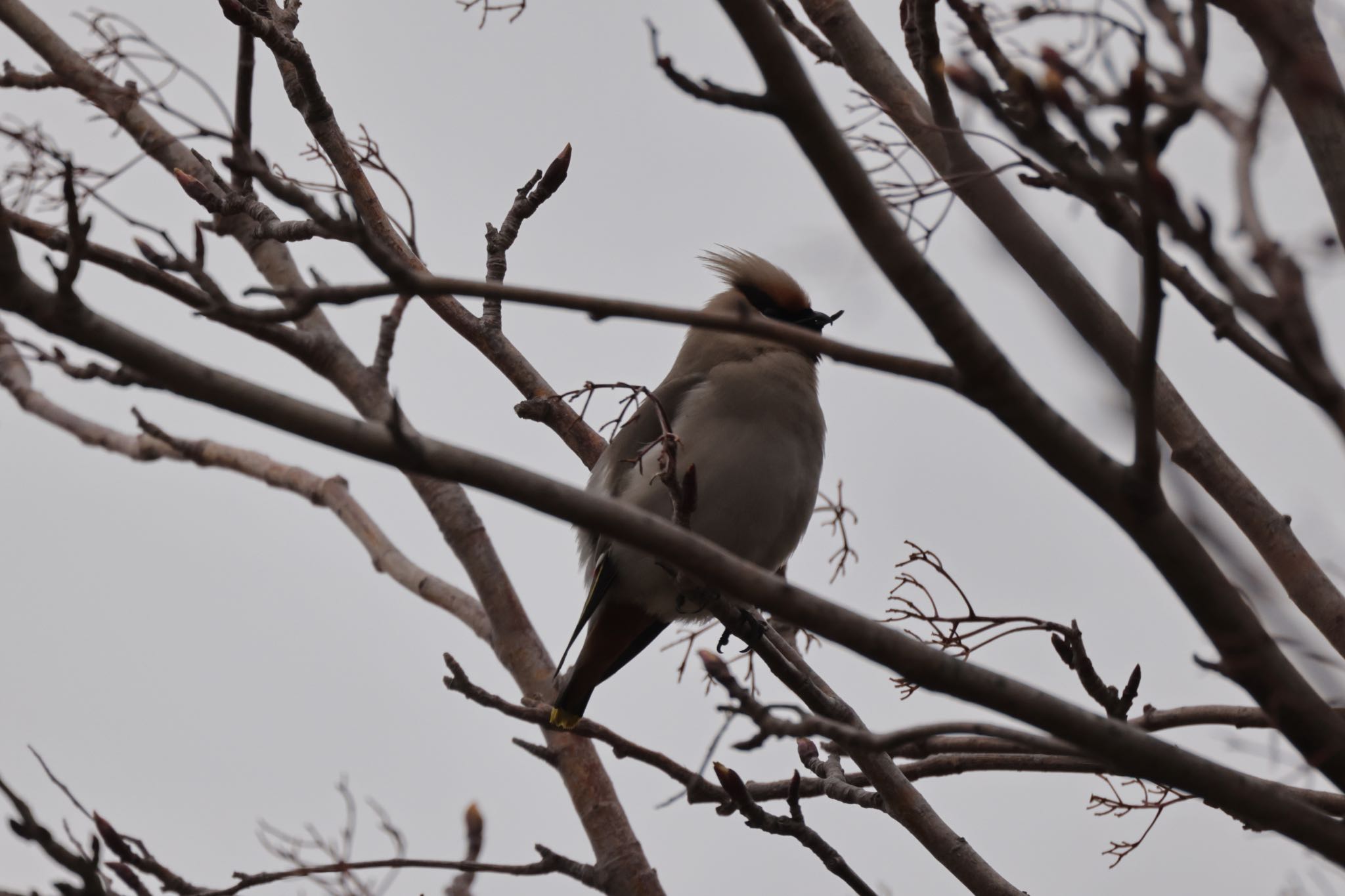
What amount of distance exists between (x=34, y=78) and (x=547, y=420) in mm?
2497

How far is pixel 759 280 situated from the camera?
604 centimetres

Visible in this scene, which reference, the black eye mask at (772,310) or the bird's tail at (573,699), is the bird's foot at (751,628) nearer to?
the bird's tail at (573,699)

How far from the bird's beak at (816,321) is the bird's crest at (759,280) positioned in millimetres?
82

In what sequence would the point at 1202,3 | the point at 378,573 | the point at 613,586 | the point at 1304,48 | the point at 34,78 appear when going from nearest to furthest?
1. the point at 1202,3
2. the point at 1304,48
3. the point at 613,586
4. the point at 34,78
5. the point at 378,573

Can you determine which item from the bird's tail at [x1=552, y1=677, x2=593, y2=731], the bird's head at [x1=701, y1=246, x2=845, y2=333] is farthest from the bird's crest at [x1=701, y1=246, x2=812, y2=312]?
the bird's tail at [x1=552, y1=677, x2=593, y2=731]

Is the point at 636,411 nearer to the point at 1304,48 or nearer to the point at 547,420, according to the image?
the point at 547,420

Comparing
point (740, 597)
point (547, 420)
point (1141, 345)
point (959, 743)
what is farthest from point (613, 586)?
point (1141, 345)

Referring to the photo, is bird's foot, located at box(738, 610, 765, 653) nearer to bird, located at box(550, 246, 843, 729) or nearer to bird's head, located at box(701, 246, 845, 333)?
bird, located at box(550, 246, 843, 729)

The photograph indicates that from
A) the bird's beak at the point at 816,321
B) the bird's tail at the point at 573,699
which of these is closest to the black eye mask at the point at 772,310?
the bird's beak at the point at 816,321

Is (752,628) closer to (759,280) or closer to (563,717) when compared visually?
(563,717)

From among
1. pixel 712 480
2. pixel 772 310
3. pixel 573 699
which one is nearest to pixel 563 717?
pixel 573 699

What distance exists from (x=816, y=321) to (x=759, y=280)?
34 centimetres

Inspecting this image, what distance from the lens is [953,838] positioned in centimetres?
328

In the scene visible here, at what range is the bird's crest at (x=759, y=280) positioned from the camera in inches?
236
